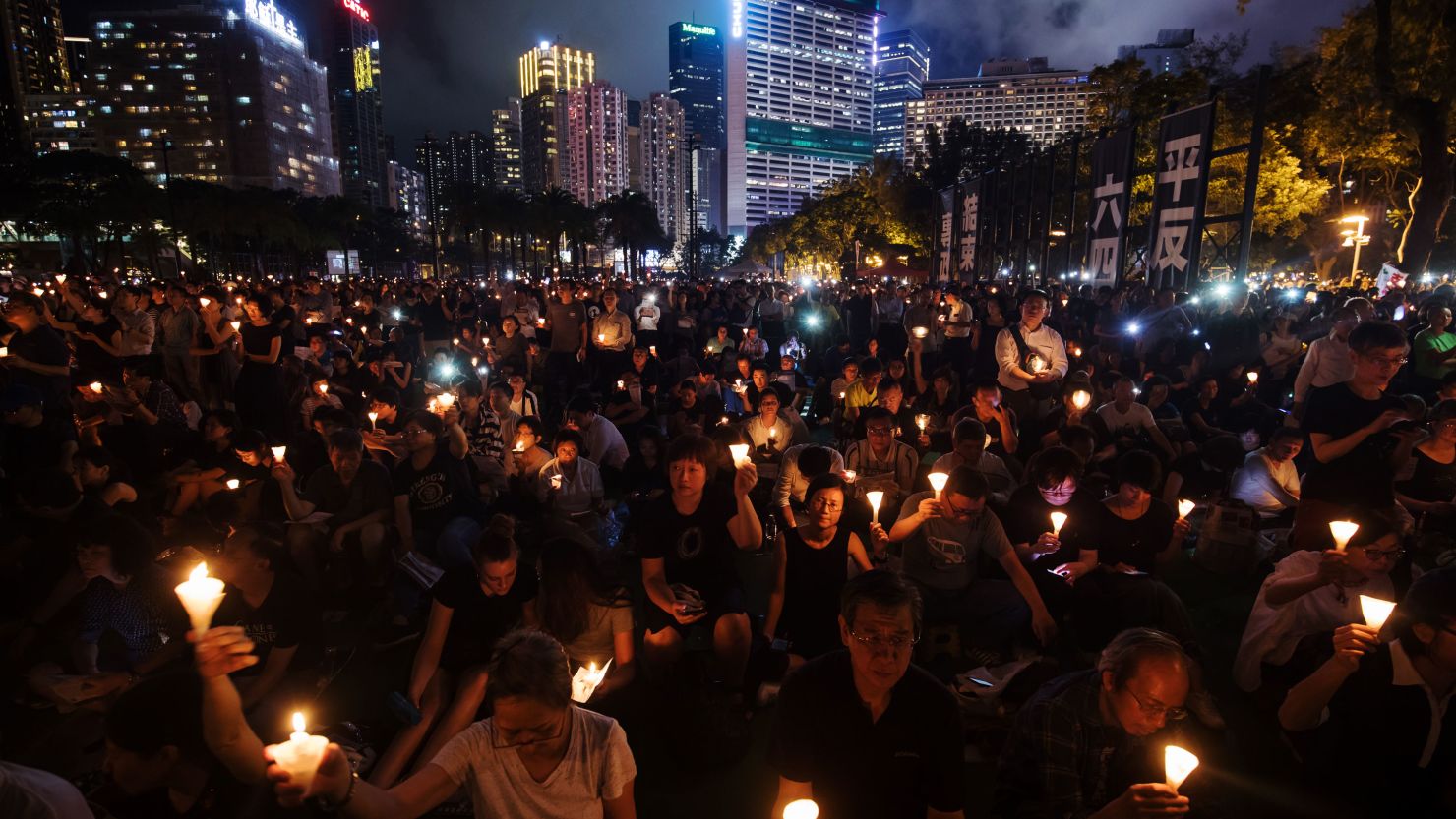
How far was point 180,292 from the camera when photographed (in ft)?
34.0

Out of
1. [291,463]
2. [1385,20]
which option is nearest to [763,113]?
[1385,20]

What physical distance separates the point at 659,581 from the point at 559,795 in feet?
6.37

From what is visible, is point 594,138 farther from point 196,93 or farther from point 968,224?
point 968,224

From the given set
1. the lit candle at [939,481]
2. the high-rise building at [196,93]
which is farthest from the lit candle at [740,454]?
the high-rise building at [196,93]

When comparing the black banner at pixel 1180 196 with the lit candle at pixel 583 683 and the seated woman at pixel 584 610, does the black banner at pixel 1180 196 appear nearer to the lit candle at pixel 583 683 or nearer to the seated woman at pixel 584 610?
the seated woman at pixel 584 610

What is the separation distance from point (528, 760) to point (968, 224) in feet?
91.9

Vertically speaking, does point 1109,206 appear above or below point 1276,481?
above

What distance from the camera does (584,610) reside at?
12.9 ft

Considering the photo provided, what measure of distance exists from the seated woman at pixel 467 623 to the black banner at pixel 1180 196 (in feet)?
42.9

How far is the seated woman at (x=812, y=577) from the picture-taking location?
431 cm

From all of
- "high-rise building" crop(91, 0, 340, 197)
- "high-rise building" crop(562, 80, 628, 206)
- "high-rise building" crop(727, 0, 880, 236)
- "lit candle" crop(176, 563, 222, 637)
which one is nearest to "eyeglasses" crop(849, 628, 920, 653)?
"lit candle" crop(176, 563, 222, 637)

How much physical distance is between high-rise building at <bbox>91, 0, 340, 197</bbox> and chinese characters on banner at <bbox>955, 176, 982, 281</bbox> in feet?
374

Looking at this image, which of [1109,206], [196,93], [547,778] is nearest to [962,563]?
[547,778]

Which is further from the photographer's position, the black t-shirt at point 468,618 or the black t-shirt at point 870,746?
the black t-shirt at point 468,618
